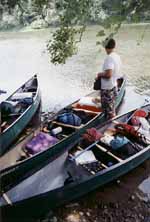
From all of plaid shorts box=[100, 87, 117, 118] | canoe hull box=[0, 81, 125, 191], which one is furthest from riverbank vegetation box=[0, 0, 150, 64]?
plaid shorts box=[100, 87, 117, 118]

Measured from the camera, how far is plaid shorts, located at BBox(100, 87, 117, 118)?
601cm

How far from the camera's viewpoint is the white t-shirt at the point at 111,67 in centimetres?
562

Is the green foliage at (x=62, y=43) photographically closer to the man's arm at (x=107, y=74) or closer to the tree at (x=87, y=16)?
the tree at (x=87, y=16)

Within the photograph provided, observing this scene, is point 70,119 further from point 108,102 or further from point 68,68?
point 68,68

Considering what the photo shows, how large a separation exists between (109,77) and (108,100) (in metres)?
0.51

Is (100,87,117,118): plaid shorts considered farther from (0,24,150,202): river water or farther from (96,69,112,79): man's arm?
(0,24,150,202): river water

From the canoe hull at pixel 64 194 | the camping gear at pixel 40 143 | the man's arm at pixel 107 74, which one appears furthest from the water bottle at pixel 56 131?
the canoe hull at pixel 64 194

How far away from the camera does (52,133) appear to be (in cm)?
580

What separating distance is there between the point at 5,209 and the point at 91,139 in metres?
1.76

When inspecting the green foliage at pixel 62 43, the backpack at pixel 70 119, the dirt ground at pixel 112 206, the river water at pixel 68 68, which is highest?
the green foliage at pixel 62 43

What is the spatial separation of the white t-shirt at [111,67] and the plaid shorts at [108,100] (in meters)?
0.11

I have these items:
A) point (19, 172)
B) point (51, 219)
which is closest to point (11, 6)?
point (19, 172)

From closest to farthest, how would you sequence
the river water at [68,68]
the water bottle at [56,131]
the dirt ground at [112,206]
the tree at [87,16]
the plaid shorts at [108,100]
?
the tree at [87,16]
the dirt ground at [112,206]
the water bottle at [56,131]
the plaid shorts at [108,100]
the river water at [68,68]

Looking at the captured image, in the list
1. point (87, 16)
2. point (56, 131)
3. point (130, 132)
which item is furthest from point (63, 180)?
point (87, 16)
